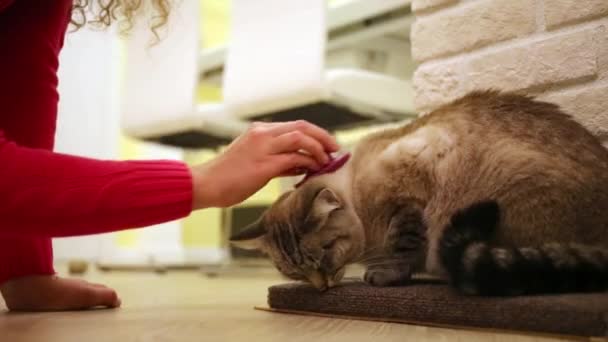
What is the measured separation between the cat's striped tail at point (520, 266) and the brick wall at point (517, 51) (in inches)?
16.5

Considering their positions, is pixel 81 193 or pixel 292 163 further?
pixel 292 163

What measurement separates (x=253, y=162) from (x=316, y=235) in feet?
0.82

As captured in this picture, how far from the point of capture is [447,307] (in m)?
1.03

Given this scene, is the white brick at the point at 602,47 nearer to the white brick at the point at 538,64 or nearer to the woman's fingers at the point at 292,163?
the white brick at the point at 538,64

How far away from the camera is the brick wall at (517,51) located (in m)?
1.30

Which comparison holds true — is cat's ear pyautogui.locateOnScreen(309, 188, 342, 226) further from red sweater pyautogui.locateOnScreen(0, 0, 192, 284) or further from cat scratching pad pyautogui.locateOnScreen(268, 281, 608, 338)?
red sweater pyautogui.locateOnScreen(0, 0, 192, 284)

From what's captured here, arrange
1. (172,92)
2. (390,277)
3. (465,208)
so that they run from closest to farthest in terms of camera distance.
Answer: (465,208), (390,277), (172,92)

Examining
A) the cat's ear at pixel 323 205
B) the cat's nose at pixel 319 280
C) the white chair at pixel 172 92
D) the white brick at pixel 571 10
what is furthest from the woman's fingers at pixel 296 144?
the white chair at pixel 172 92

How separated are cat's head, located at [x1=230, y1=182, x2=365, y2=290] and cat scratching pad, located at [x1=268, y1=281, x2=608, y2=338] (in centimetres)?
4

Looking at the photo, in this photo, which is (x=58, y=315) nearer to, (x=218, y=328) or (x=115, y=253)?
(x=218, y=328)

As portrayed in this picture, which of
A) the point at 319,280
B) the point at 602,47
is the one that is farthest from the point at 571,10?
the point at 319,280

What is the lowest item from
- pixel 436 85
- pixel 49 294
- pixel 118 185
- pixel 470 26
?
pixel 49 294

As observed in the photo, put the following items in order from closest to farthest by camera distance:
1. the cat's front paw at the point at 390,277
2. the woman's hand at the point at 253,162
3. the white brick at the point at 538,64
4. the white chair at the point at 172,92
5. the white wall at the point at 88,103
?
the woman's hand at the point at 253,162 < the cat's front paw at the point at 390,277 < the white brick at the point at 538,64 < the white chair at the point at 172,92 < the white wall at the point at 88,103

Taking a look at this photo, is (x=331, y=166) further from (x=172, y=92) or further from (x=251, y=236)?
(x=172, y=92)
